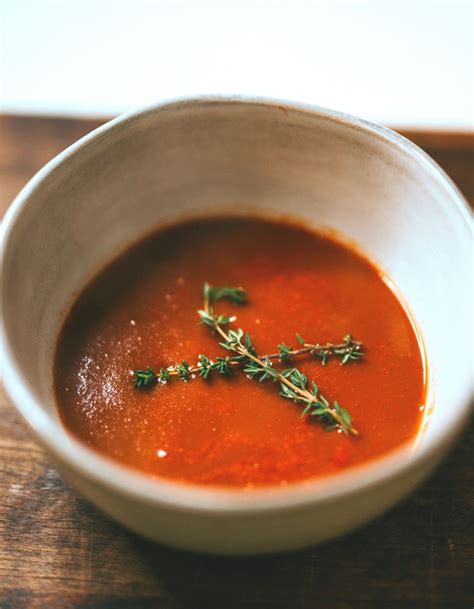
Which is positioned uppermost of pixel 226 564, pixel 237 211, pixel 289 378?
pixel 237 211

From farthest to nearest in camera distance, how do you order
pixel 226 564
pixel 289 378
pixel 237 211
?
pixel 237 211 < pixel 289 378 < pixel 226 564

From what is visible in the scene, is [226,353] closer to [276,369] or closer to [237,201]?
[276,369]

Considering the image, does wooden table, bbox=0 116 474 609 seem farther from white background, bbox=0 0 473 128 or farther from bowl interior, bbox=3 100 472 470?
white background, bbox=0 0 473 128

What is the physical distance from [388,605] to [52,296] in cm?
74

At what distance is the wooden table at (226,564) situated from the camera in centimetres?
97

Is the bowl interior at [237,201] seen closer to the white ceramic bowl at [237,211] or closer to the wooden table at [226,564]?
the white ceramic bowl at [237,211]

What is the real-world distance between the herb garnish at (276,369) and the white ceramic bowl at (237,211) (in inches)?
5.7

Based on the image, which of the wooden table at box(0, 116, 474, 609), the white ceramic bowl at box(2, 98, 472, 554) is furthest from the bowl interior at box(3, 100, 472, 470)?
the wooden table at box(0, 116, 474, 609)

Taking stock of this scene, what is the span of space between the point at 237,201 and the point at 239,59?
2.59 feet

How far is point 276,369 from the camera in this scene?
46.8 inches

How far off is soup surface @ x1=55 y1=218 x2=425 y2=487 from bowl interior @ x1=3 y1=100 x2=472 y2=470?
4 centimetres

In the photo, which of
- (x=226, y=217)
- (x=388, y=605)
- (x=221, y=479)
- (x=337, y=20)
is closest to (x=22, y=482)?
(x=221, y=479)

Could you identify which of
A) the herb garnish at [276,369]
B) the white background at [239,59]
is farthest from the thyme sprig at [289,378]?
the white background at [239,59]

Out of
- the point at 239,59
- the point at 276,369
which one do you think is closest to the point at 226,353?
the point at 276,369
